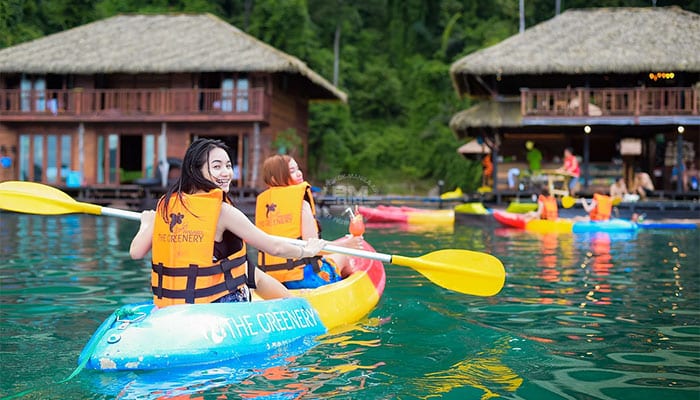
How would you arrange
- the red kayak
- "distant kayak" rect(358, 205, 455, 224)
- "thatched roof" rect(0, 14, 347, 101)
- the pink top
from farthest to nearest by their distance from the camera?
"thatched roof" rect(0, 14, 347, 101) < the pink top < "distant kayak" rect(358, 205, 455, 224) < the red kayak

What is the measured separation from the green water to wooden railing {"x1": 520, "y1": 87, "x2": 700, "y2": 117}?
11456mm

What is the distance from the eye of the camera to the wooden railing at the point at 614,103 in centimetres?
2061

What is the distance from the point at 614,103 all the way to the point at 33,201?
18.1m

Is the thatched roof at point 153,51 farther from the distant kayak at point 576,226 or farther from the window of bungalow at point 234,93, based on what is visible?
the distant kayak at point 576,226

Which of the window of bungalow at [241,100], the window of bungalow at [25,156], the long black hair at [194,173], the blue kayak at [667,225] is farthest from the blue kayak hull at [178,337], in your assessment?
the window of bungalow at [25,156]

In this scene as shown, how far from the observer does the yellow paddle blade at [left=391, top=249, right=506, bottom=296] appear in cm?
562

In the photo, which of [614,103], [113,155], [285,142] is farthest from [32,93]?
[614,103]

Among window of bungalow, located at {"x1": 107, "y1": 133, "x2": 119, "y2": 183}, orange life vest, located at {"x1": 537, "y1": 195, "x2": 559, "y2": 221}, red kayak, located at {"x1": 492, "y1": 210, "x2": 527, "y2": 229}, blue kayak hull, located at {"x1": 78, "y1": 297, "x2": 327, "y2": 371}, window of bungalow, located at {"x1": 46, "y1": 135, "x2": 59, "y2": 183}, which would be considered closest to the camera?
blue kayak hull, located at {"x1": 78, "y1": 297, "x2": 327, "y2": 371}

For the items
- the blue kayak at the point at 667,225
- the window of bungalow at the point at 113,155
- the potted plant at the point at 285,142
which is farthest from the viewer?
the window of bungalow at the point at 113,155

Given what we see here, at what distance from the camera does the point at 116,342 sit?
13.7 ft

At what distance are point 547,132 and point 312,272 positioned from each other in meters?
19.0

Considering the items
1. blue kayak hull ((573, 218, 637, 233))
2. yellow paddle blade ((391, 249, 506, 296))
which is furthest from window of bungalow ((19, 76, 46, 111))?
yellow paddle blade ((391, 249, 506, 296))

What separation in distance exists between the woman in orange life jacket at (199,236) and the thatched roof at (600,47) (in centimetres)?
1828

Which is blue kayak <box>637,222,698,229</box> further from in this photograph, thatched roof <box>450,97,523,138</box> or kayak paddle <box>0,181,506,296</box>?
kayak paddle <box>0,181,506,296</box>
